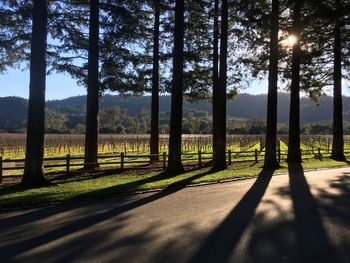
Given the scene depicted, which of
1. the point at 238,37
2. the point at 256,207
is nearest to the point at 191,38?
the point at 238,37

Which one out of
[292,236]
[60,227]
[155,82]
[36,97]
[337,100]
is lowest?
[60,227]

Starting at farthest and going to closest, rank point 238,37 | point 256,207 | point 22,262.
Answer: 1. point 238,37
2. point 256,207
3. point 22,262

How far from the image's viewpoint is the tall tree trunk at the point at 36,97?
14.7 metres

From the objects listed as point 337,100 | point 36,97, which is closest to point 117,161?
point 36,97

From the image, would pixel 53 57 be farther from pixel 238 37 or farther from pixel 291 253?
pixel 291 253

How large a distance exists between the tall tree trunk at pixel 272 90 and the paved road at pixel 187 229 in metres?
9.51

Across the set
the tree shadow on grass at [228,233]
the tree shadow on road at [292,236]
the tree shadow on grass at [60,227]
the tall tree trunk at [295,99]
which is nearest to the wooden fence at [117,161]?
the tall tree trunk at [295,99]

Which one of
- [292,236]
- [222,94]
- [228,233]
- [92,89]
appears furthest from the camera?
[222,94]

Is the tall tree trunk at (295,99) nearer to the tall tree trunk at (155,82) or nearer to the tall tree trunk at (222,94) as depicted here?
the tall tree trunk at (222,94)

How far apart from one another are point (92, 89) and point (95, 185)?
6.28 meters

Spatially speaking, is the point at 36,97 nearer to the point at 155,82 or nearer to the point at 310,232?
the point at 310,232

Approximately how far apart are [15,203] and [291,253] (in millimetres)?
7433

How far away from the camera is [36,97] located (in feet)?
48.3

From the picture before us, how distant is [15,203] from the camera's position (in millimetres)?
11000
